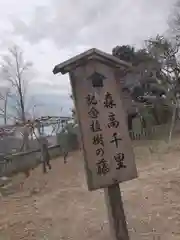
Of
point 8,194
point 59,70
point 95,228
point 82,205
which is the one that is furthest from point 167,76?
point 59,70

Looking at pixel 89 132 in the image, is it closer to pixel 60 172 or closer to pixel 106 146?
pixel 106 146

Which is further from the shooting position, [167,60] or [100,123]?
[167,60]

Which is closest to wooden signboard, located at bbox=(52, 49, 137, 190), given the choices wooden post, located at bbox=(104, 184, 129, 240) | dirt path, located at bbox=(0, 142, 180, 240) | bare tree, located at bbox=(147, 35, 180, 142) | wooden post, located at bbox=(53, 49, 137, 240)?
wooden post, located at bbox=(53, 49, 137, 240)

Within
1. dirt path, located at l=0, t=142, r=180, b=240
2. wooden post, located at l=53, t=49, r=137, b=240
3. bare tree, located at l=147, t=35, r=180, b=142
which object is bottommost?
dirt path, located at l=0, t=142, r=180, b=240

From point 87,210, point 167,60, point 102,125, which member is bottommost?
point 87,210

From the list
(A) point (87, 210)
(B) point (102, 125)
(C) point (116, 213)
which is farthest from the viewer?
(A) point (87, 210)

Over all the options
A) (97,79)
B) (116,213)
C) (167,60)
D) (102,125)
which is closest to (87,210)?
(116,213)

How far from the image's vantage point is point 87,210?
20.4 feet

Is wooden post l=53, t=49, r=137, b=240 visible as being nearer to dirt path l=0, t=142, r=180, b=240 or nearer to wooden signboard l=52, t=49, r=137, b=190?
wooden signboard l=52, t=49, r=137, b=190

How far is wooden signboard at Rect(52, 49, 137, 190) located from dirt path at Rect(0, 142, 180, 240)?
5.41 feet

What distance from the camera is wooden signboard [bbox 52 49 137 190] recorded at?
11.5 feet

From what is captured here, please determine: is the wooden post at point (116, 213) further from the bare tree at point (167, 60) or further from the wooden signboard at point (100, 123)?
the bare tree at point (167, 60)

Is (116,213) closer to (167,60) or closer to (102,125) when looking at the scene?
(102,125)

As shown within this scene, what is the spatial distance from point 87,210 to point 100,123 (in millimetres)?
3161
